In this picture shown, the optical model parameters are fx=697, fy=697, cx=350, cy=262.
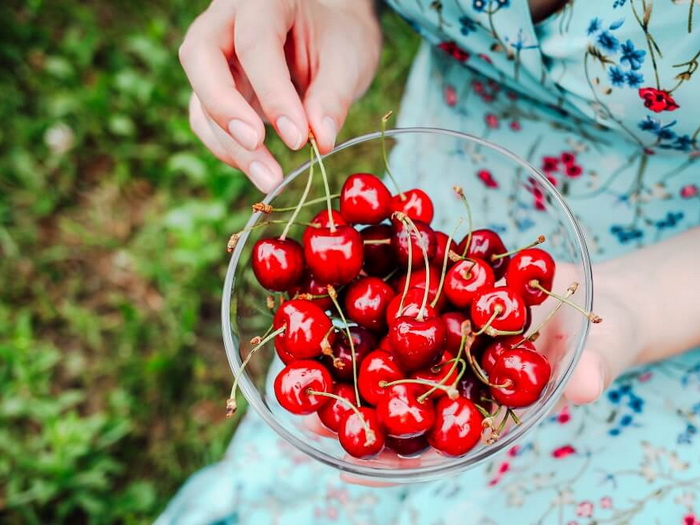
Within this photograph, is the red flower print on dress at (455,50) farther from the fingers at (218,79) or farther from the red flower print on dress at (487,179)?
the fingers at (218,79)

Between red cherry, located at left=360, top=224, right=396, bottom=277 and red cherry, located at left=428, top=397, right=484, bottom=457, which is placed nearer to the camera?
red cherry, located at left=428, top=397, right=484, bottom=457

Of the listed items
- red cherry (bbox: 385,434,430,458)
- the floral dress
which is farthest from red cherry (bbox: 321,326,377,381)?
the floral dress

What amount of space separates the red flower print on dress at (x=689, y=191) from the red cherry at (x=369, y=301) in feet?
2.07

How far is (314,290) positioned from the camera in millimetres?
1053

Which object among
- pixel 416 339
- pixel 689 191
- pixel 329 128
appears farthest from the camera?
pixel 689 191

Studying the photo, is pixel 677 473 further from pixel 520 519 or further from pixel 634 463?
pixel 520 519

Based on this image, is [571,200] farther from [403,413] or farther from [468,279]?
[403,413]

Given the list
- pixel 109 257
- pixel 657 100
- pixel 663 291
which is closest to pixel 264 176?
pixel 657 100

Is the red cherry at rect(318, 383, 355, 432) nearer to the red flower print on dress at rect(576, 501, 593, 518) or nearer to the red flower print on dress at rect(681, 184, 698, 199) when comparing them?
the red flower print on dress at rect(576, 501, 593, 518)

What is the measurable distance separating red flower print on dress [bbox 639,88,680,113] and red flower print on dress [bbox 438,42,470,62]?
0.34m

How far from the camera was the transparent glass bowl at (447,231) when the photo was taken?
0.92 metres

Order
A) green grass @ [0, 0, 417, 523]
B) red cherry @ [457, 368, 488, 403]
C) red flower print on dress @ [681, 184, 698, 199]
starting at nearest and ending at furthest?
red cherry @ [457, 368, 488, 403], red flower print on dress @ [681, 184, 698, 199], green grass @ [0, 0, 417, 523]

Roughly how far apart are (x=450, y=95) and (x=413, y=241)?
0.55 m

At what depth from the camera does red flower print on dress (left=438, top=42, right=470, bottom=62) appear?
4.19 ft
